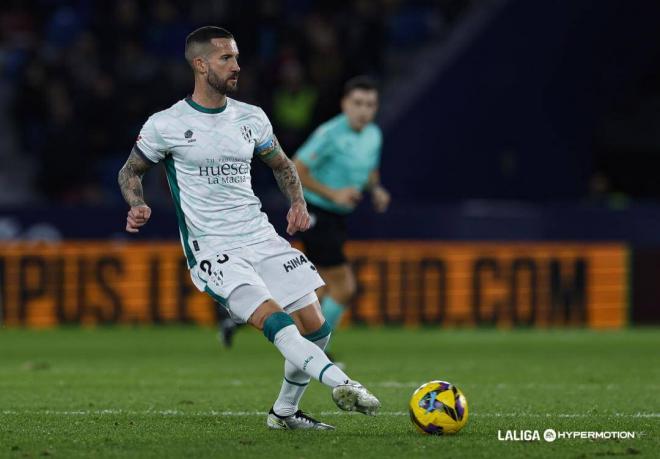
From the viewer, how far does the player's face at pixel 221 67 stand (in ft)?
25.5

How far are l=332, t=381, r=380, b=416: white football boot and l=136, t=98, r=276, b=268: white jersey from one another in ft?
3.80

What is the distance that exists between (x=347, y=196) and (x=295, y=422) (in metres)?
4.61

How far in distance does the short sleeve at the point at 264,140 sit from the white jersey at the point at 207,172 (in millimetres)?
77

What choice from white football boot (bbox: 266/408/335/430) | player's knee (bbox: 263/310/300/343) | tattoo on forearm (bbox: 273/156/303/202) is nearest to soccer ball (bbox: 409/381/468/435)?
white football boot (bbox: 266/408/335/430)

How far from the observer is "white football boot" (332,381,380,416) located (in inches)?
272

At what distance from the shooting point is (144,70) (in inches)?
891

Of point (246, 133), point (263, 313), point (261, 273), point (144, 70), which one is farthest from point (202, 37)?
point (144, 70)

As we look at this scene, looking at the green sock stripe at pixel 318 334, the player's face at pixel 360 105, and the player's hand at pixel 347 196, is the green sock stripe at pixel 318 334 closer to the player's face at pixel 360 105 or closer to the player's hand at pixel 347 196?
the player's hand at pixel 347 196

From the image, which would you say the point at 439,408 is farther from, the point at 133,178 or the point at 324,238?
the point at 324,238

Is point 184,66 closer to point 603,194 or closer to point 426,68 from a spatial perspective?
point 426,68

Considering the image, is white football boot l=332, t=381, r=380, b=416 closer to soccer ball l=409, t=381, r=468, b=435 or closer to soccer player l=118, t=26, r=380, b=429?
soccer ball l=409, t=381, r=468, b=435

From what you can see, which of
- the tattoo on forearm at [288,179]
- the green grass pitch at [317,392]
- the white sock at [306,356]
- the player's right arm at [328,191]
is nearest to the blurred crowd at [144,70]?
the green grass pitch at [317,392]

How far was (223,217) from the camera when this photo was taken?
305 inches

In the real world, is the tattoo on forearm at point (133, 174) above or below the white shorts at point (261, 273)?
above
